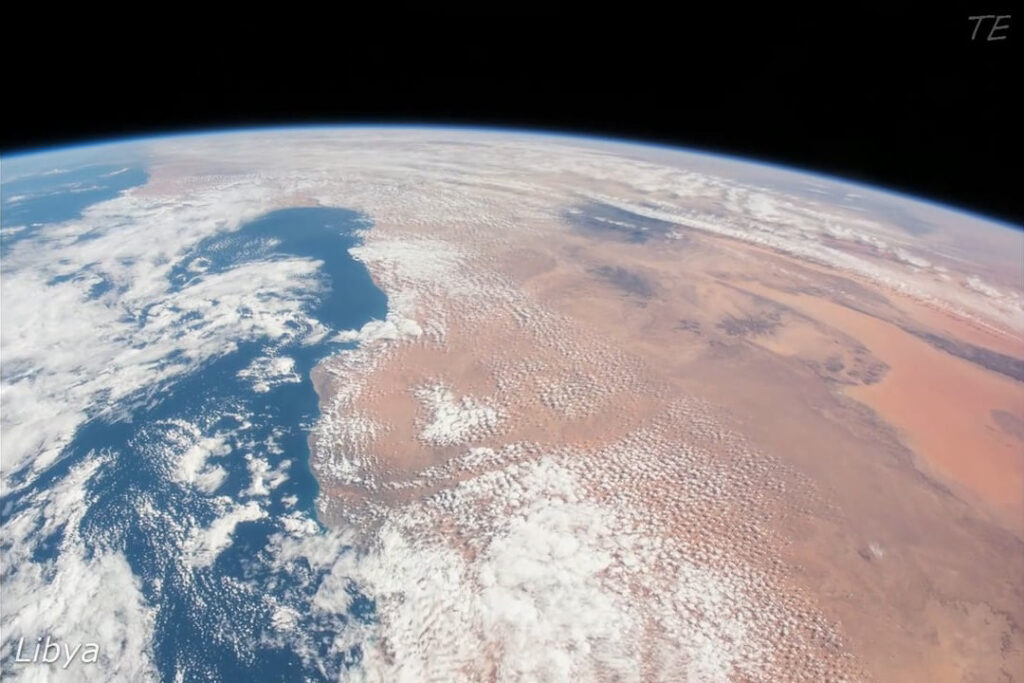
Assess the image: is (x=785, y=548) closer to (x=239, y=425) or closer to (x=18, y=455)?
(x=239, y=425)

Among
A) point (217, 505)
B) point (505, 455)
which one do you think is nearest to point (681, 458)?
point (505, 455)

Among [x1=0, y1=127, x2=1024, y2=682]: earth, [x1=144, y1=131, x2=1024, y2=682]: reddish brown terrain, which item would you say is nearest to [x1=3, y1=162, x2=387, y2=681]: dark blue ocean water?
[x1=0, y1=127, x2=1024, y2=682]: earth

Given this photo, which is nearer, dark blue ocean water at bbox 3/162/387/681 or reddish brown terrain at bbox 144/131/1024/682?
reddish brown terrain at bbox 144/131/1024/682

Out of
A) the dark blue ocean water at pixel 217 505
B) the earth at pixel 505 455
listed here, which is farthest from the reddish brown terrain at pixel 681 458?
the dark blue ocean water at pixel 217 505

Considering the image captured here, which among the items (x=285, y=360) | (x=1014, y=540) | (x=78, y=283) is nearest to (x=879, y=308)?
(x=1014, y=540)

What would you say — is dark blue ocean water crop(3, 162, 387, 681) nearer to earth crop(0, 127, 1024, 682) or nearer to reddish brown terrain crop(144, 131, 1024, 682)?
earth crop(0, 127, 1024, 682)

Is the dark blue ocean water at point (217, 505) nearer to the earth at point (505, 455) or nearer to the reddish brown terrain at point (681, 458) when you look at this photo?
the earth at point (505, 455)

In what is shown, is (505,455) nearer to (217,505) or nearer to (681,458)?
(681,458)
